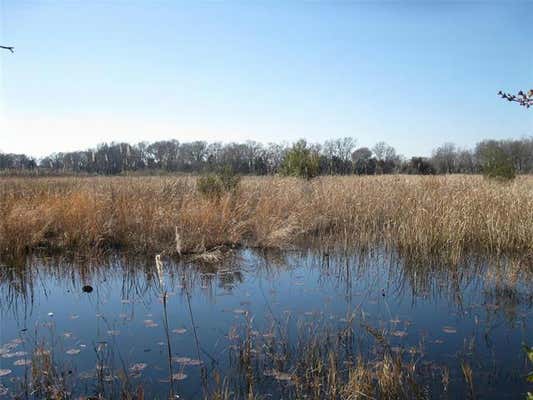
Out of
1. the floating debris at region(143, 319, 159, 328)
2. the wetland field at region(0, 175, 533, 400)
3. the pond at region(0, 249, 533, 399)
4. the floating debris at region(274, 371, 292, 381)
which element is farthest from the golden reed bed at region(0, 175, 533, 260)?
the floating debris at region(274, 371, 292, 381)

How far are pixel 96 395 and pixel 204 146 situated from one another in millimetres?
64831

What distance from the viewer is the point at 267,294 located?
5117 millimetres

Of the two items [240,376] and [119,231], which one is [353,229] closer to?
[119,231]

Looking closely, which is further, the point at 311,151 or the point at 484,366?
the point at 311,151

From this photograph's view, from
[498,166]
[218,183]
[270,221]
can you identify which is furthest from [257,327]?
[498,166]

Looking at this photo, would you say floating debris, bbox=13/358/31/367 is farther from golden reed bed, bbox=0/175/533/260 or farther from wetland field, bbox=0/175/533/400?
golden reed bed, bbox=0/175/533/260

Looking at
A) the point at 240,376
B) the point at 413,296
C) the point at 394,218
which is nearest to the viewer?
the point at 240,376

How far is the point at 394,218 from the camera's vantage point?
27.6 ft

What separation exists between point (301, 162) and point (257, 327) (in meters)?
10.4

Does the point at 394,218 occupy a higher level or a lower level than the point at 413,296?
higher

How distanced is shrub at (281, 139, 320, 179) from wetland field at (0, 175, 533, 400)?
3.72 meters

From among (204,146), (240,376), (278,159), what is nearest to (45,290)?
(240,376)

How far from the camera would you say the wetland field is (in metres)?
3.05

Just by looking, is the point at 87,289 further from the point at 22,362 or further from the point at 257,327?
the point at 257,327
